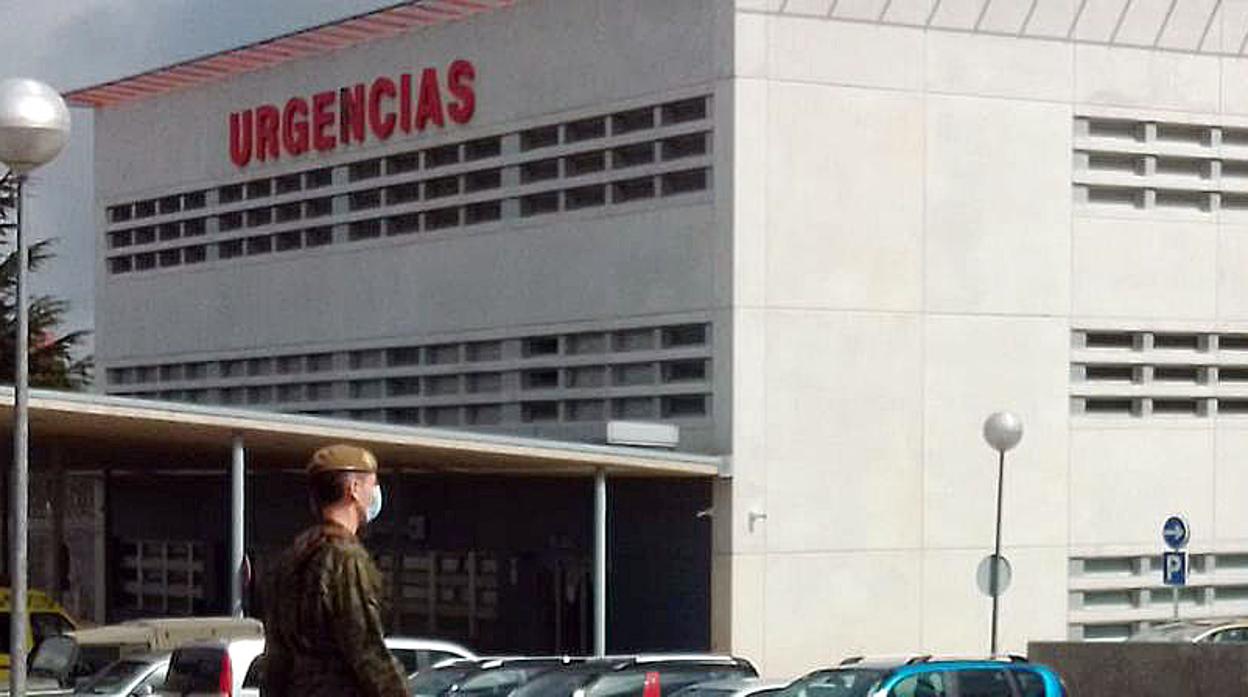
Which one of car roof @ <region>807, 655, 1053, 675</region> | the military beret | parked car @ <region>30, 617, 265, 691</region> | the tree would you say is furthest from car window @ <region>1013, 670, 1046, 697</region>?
the tree

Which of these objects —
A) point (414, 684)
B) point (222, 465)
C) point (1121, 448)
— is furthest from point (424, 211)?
point (414, 684)

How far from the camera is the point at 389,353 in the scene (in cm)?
4050

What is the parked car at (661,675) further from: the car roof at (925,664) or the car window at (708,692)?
the car roof at (925,664)

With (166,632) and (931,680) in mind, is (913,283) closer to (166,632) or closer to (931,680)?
(166,632)

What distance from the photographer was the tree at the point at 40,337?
60.2 m

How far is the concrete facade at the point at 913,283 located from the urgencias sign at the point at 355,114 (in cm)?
37

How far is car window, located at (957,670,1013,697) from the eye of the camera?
19547mm

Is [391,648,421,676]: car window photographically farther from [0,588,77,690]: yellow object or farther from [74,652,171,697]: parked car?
[0,588,77,690]: yellow object

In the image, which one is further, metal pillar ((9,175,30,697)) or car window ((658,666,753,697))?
car window ((658,666,753,697))

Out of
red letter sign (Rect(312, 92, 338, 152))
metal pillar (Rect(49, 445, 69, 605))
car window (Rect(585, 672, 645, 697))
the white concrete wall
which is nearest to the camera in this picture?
car window (Rect(585, 672, 645, 697))

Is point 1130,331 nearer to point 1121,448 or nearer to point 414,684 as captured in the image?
point 1121,448

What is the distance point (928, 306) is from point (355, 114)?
33.2 feet

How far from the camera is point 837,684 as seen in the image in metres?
19.7

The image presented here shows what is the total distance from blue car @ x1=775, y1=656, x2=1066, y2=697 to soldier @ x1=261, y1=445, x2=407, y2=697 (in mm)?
11235
